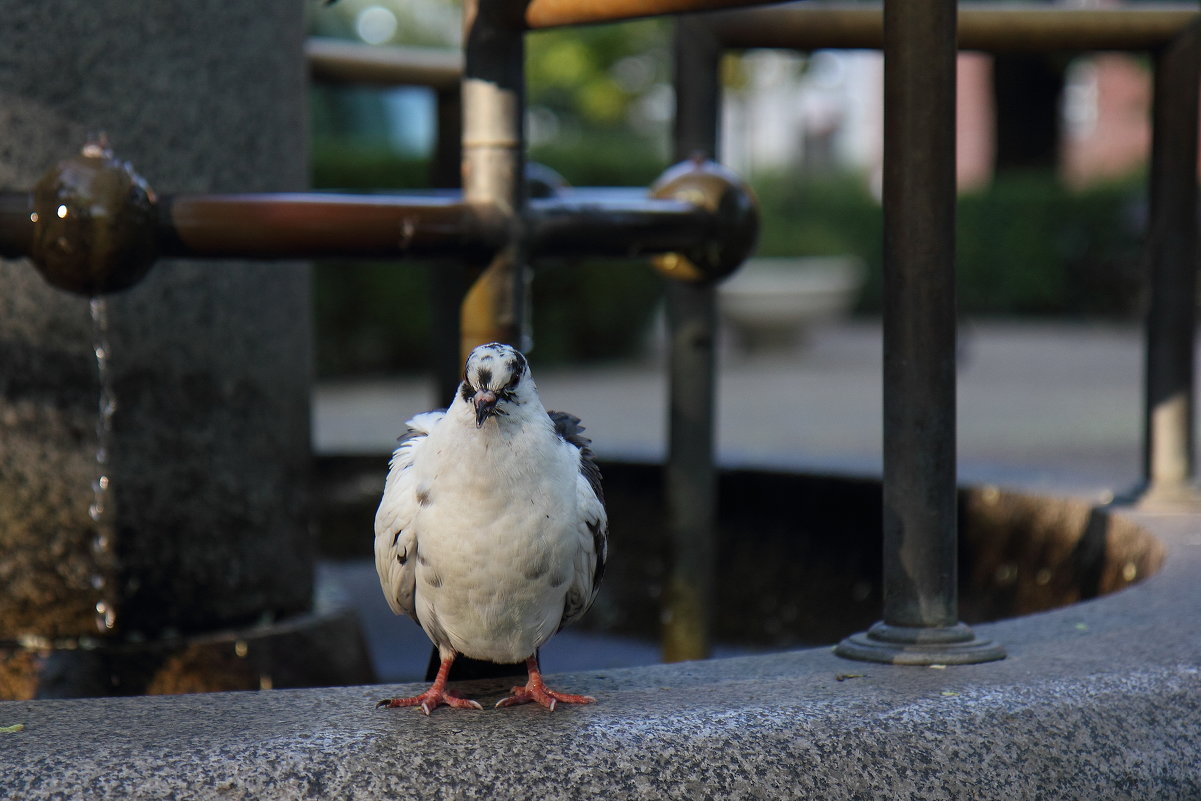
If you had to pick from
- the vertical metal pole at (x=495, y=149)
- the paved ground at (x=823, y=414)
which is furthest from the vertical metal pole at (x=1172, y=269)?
the vertical metal pole at (x=495, y=149)

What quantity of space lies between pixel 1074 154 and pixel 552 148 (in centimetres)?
2070

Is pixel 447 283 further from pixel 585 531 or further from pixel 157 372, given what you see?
pixel 585 531

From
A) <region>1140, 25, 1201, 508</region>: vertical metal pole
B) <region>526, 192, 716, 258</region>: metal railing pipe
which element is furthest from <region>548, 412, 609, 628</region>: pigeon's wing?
<region>1140, 25, 1201, 508</region>: vertical metal pole

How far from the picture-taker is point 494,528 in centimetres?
202

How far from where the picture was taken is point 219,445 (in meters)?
3.13

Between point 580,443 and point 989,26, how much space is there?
1.80 metres

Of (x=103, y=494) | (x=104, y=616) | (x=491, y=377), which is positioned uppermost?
(x=491, y=377)

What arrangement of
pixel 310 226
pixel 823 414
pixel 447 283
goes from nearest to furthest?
1. pixel 310 226
2. pixel 447 283
3. pixel 823 414

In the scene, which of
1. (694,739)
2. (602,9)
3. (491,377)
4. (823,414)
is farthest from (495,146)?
(823,414)

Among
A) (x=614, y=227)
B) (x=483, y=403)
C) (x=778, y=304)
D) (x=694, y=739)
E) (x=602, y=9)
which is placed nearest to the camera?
(x=694, y=739)

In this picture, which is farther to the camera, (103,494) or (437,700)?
(103,494)

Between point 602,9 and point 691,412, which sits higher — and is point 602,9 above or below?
above

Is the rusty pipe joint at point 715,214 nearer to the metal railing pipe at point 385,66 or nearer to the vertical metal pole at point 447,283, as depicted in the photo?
the vertical metal pole at point 447,283

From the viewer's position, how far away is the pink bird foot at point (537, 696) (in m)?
2.03
